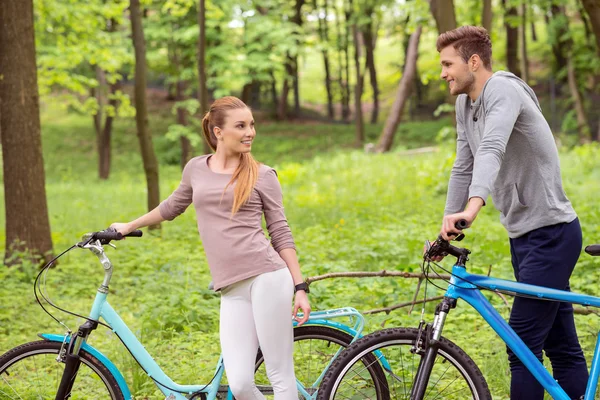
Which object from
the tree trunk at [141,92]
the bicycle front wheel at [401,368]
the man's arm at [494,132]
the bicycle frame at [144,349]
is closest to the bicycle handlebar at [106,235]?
the bicycle frame at [144,349]

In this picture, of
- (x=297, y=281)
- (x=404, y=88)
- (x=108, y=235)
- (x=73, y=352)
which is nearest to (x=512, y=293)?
(x=297, y=281)

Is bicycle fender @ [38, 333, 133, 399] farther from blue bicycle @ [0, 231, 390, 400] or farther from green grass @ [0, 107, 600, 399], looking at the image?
green grass @ [0, 107, 600, 399]

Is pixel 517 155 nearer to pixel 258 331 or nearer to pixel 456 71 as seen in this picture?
pixel 456 71

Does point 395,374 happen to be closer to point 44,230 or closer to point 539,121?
point 539,121

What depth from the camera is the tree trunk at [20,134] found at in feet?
31.1

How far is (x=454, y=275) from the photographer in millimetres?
3576

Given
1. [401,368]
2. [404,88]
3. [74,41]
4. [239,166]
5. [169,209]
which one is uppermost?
[74,41]

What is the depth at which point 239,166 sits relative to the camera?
369 cm

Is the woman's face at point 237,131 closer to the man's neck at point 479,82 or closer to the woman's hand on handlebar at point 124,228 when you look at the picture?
the woman's hand on handlebar at point 124,228

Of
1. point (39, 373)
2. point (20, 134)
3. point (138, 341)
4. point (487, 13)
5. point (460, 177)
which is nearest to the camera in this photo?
point (138, 341)

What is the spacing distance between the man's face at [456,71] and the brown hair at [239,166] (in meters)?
1.02

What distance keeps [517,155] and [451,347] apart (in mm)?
984

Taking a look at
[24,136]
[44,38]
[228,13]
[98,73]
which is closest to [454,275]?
[24,136]

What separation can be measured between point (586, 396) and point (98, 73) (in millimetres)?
23532
